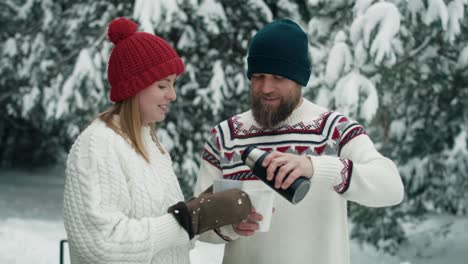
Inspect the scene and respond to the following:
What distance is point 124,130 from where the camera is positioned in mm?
2396

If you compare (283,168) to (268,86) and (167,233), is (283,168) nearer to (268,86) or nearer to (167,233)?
(167,233)

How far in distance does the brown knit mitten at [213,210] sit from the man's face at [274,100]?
534mm

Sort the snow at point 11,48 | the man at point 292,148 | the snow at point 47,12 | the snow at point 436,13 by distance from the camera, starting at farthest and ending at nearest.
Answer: the snow at point 11,48 < the snow at point 47,12 < the snow at point 436,13 < the man at point 292,148

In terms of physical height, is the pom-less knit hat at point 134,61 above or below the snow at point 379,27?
below

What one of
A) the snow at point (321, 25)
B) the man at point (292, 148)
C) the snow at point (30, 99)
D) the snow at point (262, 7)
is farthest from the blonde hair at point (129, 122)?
the snow at point (30, 99)

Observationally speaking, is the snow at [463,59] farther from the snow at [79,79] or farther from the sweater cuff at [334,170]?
the sweater cuff at [334,170]

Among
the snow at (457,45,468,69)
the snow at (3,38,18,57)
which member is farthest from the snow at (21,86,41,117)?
the snow at (457,45,468,69)

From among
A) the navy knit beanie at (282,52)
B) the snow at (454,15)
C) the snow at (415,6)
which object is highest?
the snow at (415,6)

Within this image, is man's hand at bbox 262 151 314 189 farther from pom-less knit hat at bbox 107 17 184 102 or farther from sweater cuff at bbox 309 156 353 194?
pom-less knit hat at bbox 107 17 184 102

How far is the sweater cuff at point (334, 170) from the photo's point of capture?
232cm

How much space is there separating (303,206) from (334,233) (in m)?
0.19

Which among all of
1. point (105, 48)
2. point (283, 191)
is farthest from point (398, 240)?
point (283, 191)

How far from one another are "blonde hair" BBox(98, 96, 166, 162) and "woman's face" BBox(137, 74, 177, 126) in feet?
0.13

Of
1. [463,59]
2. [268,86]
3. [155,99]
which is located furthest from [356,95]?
[155,99]
